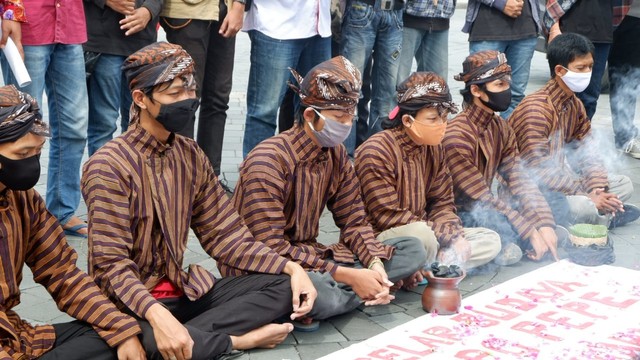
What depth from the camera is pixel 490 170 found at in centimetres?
600

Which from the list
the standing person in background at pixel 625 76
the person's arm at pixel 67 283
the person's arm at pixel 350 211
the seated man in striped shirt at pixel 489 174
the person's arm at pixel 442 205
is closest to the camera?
the person's arm at pixel 67 283

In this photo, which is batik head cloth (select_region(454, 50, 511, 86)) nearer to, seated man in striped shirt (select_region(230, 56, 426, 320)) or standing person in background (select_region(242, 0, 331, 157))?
standing person in background (select_region(242, 0, 331, 157))

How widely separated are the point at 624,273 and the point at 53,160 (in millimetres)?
3141

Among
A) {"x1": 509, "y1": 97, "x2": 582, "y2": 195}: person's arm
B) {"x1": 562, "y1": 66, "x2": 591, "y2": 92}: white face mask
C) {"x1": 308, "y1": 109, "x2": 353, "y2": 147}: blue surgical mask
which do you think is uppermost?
{"x1": 562, "y1": 66, "x2": 591, "y2": 92}: white face mask

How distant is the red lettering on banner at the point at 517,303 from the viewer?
4977mm

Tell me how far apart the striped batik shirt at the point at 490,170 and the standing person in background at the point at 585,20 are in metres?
1.81

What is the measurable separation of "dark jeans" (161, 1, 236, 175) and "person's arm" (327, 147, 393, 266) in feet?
4.61

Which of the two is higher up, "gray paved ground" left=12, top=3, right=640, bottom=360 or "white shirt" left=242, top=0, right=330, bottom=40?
"white shirt" left=242, top=0, right=330, bottom=40

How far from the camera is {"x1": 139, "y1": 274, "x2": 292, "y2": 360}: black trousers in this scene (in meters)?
4.12

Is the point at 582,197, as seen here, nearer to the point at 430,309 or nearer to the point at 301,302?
the point at 430,309

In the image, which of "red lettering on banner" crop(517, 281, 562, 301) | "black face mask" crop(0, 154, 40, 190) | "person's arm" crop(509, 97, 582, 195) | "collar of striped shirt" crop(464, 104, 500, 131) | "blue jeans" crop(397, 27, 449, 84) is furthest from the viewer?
"blue jeans" crop(397, 27, 449, 84)

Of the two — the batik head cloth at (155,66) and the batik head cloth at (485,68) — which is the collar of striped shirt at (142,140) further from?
the batik head cloth at (485,68)

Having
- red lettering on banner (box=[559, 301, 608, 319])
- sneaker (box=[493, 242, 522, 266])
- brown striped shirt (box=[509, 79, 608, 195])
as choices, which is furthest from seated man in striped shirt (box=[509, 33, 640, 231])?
red lettering on banner (box=[559, 301, 608, 319])

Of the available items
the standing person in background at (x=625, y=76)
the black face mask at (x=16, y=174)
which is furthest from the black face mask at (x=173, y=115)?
the standing person in background at (x=625, y=76)
